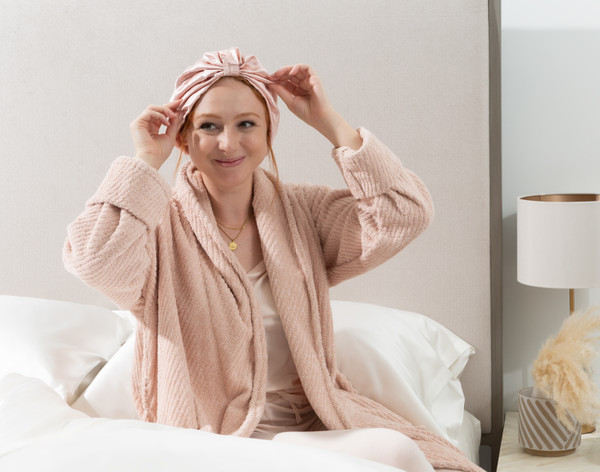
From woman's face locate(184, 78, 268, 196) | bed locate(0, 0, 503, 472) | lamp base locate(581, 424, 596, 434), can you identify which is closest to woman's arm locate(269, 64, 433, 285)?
woman's face locate(184, 78, 268, 196)

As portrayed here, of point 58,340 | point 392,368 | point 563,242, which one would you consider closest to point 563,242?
point 563,242

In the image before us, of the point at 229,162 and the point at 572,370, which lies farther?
the point at 572,370

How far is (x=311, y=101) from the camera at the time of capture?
1.48m

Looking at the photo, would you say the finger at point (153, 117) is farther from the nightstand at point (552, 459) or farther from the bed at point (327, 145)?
the nightstand at point (552, 459)

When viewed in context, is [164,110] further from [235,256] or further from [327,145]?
[327,145]

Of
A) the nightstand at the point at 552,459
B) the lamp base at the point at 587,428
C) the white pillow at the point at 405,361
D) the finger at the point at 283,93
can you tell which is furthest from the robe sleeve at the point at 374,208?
the lamp base at the point at 587,428

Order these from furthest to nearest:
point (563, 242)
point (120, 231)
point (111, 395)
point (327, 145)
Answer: point (327, 145)
point (563, 242)
point (111, 395)
point (120, 231)

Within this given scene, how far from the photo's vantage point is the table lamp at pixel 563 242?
1.90 m

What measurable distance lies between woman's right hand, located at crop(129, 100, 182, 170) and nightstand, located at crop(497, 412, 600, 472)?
1082 millimetres

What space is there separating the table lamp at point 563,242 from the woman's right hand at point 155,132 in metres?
1.00

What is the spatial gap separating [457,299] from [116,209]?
110 cm

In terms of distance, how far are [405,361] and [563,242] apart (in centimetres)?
53

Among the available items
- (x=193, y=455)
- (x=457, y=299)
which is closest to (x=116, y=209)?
(x=193, y=455)

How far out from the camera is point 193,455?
34.3 inches
